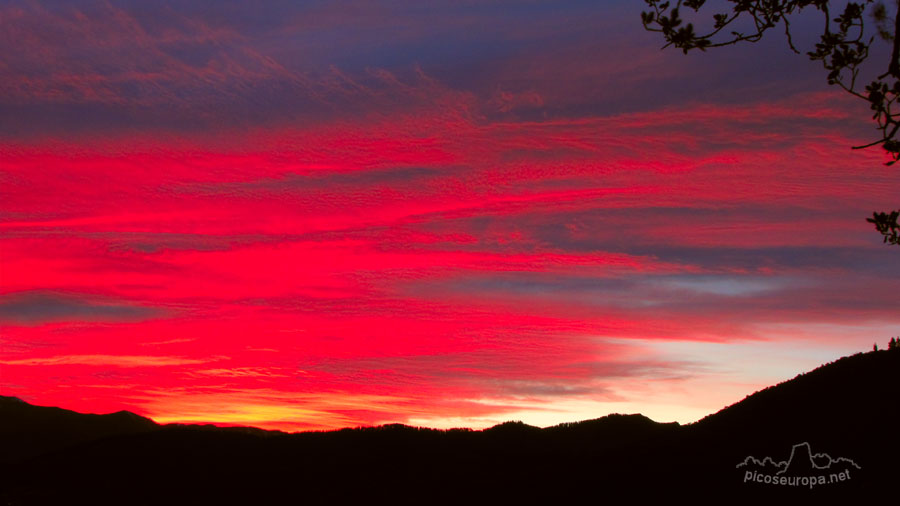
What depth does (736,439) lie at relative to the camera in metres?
38.2

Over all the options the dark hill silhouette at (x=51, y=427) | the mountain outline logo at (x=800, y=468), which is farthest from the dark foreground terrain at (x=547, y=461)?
the dark hill silhouette at (x=51, y=427)

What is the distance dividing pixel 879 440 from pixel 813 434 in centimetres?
294

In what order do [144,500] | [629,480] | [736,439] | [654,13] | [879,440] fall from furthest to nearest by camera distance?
[144,500] < [736,439] < [629,480] < [879,440] < [654,13]

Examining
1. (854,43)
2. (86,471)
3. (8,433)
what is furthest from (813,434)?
(8,433)

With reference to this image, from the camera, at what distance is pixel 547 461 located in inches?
1601

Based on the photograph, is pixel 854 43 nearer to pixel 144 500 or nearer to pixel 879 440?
pixel 879 440

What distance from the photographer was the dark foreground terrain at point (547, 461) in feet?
108

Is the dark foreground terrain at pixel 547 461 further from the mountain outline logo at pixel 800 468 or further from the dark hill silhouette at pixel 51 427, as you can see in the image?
the dark hill silhouette at pixel 51 427

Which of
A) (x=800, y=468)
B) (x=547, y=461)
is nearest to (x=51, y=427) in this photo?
(x=547, y=461)

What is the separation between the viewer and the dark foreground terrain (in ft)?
108

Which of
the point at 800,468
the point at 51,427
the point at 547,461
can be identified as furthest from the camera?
the point at 51,427

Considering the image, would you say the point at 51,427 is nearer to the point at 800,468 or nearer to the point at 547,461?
the point at 547,461

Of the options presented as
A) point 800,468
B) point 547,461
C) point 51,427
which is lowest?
point 800,468

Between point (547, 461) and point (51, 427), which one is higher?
point (51, 427)
